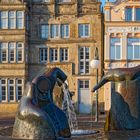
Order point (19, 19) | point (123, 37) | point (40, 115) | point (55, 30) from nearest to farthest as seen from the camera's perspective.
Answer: point (40, 115), point (123, 37), point (19, 19), point (55, 30)

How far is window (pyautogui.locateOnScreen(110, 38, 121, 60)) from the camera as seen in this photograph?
4353cm

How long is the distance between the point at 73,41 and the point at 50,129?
32367 mm

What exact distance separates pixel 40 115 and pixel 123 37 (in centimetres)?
3141

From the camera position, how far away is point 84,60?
147 feet

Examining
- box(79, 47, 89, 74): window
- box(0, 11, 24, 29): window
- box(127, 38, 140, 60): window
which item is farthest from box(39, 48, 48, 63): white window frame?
box(127, 38, 140, 60): window

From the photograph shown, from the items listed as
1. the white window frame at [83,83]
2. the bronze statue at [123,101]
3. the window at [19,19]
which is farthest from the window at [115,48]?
the bronze statue at [123,101]

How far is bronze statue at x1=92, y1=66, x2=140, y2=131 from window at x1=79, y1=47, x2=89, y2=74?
2934 centimetres

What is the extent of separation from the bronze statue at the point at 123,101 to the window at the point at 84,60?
1155 inches

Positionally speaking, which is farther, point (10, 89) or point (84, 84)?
point (84, 84)

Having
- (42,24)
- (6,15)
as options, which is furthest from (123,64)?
(6,15)

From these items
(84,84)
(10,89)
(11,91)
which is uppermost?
(84,84)

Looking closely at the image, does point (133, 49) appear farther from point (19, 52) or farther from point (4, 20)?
point (4, 20)

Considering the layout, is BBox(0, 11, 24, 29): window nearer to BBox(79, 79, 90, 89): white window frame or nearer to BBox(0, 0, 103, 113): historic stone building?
BBox(0, 0, 103, 113): historic stone building

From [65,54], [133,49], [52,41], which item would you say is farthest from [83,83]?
[133,49]
